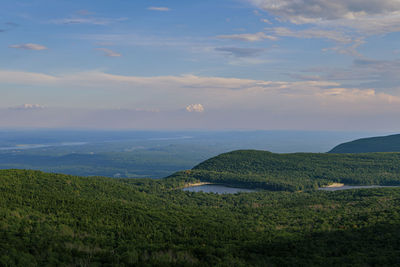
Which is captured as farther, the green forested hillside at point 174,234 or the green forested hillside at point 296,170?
the green forested hillside at point 296,170

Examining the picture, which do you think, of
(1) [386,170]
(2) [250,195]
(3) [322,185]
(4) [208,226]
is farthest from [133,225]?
(1) [386,170]

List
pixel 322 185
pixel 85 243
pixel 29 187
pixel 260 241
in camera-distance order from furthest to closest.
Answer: pixel 322 185 → pixel 29 187 → pixel 260 241 → pixel 85 243

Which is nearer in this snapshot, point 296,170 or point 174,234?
point 174,234

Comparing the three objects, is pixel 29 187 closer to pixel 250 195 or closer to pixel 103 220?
pixel 103 220

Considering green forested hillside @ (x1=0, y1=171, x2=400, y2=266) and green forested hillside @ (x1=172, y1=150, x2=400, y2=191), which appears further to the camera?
green forested hillside @ (x1=172, y1=150, x2=400, y2=191)

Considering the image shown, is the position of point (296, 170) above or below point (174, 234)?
below
